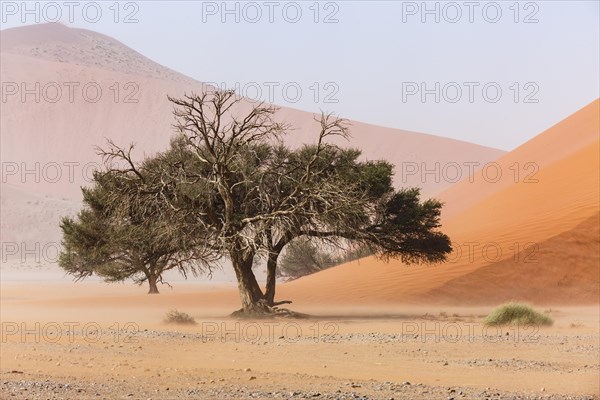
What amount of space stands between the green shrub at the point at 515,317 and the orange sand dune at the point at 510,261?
10.5 metres

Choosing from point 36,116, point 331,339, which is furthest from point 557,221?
point 36,116

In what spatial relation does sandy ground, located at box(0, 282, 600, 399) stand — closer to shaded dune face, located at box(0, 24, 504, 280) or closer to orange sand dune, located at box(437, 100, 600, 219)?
orange sand dune, located at box(437, 100, 600, 219)

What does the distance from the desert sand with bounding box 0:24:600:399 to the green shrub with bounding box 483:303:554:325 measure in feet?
1.69

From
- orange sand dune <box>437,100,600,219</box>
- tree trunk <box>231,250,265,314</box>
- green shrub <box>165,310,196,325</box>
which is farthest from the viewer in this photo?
orange sand dune <box>437,100,600,219</box>

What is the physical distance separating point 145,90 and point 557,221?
425 ft

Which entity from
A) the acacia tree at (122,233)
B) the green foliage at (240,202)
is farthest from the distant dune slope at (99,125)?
the green foliage at (240,202)

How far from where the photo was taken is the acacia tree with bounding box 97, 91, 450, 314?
26.7 m

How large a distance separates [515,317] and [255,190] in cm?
830

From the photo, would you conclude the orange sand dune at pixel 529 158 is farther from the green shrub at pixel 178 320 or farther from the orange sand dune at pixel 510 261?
the green shrub at pixel 178 320

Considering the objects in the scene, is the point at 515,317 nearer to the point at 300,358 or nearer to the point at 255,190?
the point at 255,190

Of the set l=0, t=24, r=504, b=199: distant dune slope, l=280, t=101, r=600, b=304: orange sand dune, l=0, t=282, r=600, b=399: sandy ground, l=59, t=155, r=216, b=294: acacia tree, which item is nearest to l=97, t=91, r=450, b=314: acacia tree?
l=59, t=155, r=216, b=294: acacia tree

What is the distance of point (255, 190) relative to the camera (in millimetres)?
29234

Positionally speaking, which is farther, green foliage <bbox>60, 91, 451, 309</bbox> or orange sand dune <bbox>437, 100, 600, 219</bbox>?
orange sand dune <bbox>437, 100, 600, 219</bbox>

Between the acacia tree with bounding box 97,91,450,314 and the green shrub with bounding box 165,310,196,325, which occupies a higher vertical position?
the acacia tree with bounding box 97,91,450,314
